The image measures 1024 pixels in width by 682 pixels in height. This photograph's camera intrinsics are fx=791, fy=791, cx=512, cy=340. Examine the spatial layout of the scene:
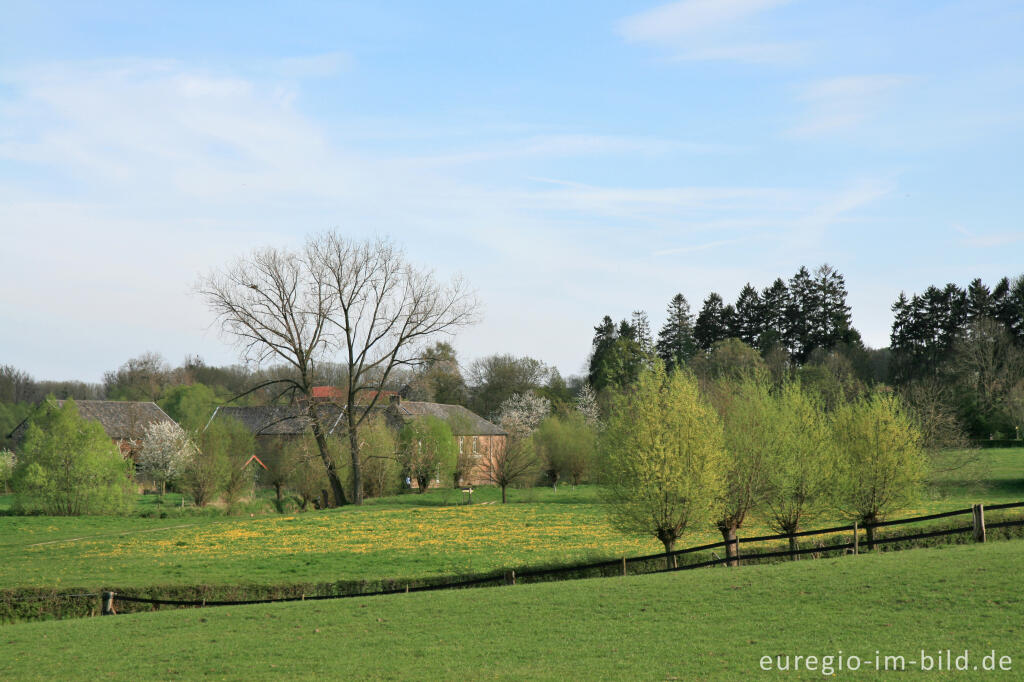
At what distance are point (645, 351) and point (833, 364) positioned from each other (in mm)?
27426

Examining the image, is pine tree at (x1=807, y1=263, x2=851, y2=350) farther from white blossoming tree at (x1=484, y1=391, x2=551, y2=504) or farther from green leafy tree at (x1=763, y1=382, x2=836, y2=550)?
green leafy tree at (x1=763, y1=382, x2=836, y2=550)

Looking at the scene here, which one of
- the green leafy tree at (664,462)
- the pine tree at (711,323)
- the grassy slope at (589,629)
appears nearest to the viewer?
the grassy slope at (589,629)

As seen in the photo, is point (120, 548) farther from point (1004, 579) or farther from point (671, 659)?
point (1004, 579)

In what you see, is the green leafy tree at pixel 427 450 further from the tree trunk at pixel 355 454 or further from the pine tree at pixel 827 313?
the pine tree at pixel 827 313

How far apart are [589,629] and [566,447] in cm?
6056

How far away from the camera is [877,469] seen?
30.4 metres

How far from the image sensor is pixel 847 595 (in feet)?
53.2

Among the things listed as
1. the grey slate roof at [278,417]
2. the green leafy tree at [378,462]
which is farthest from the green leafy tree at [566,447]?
the grey slate roof at [278,417]

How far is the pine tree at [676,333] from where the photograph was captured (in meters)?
108

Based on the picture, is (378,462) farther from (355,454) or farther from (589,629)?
(589,629)

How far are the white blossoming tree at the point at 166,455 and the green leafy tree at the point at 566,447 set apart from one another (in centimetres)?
3062

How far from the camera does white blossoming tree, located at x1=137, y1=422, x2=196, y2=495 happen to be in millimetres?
59188

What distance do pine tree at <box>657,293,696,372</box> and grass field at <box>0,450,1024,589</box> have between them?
57.5 m

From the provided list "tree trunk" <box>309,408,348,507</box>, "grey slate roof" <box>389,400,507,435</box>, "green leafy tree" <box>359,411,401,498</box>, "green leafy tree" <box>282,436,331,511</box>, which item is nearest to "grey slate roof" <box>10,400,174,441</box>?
"grey slate roof" <box>389,400,507,435</box>
